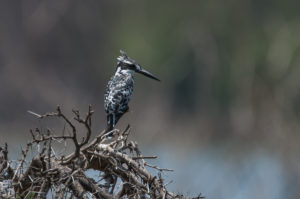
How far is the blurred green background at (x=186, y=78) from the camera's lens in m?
16.8

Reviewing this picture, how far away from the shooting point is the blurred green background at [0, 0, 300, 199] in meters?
16.8

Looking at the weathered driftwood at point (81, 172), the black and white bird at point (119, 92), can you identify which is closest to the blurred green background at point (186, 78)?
the black and white bird at point (119, 92)

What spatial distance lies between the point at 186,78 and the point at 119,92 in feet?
41.8

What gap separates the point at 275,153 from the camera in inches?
703

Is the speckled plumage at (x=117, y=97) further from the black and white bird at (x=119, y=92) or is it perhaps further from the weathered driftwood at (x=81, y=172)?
the weathered driftwood at (x=81, y=172)

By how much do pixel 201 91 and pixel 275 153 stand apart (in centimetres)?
374

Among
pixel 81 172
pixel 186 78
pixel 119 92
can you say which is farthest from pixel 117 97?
pixel 186 78

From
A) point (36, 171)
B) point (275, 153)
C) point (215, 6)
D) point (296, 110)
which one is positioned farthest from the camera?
point (215, 6)

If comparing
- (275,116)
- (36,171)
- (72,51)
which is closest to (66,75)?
(72,51)

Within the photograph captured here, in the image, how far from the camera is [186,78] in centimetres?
2091

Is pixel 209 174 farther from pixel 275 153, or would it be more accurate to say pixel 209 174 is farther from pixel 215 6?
pixel 215 6

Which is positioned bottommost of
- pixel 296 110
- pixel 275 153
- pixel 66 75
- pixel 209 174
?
pixel 209 174

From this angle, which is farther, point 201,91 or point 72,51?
point 72,51

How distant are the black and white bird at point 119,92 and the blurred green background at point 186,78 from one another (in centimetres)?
528
